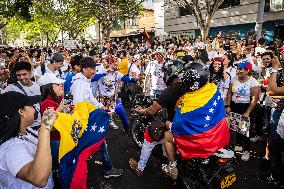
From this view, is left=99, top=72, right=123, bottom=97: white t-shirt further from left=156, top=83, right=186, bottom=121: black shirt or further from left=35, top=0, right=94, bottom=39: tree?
left=35, top=0, right=94, bottom=39: tree

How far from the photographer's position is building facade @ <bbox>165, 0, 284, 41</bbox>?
867 inches

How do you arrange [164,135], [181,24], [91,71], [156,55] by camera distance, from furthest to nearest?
[181,24] < [156,55] < [91,71] < [164,135]

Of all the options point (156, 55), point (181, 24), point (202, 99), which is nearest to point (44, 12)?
point (181, 24)

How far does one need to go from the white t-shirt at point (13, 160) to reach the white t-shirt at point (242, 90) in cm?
474

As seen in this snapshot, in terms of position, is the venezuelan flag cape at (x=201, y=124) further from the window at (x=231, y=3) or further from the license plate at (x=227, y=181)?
the window at (x=231, y=3)

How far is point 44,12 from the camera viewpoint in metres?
40.8

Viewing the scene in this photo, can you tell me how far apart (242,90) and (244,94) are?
99 mm

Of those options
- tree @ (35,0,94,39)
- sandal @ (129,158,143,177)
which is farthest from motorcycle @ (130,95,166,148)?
tree @ (35,0,94,39)

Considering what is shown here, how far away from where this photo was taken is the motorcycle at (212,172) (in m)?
3.61

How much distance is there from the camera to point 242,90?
575 centimetres

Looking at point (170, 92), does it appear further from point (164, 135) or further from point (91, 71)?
point (91, 71)

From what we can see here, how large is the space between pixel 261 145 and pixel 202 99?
3925mm

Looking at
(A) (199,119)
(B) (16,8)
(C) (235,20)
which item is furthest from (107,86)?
(C) (235,20)

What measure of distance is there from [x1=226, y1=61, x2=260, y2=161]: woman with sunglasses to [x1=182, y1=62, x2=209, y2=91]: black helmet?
239cm
